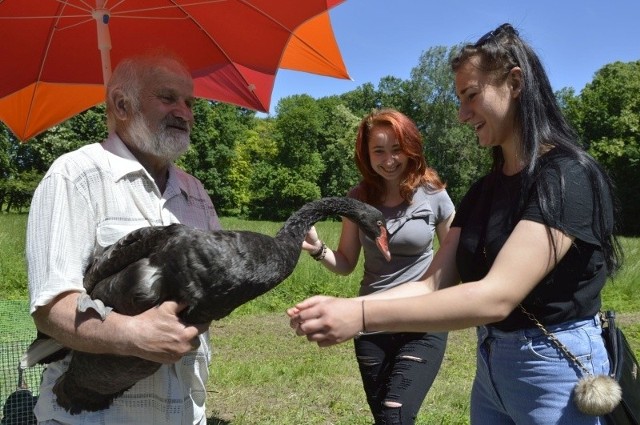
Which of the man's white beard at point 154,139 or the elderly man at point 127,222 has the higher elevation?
the man's white beard at point 154,139

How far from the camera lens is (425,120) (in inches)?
2164

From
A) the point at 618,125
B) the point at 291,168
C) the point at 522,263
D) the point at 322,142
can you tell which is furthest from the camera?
the point at 322,142

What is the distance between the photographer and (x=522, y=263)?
2.02 meters

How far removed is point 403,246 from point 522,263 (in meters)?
1.74

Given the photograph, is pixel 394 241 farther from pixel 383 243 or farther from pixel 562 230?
pixel 562 230

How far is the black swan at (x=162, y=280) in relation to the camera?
208cm

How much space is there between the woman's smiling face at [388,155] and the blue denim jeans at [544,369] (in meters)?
1.68

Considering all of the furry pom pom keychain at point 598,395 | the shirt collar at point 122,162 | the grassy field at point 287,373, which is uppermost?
the shirt collar at point 122,162

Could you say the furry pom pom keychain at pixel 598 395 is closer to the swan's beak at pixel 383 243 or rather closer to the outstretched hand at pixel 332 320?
the outstretched hand at pixel 332 320

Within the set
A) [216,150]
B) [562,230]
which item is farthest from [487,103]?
[216,150]

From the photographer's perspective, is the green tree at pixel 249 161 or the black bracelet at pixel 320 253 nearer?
the black bracelet at pixel 320 253

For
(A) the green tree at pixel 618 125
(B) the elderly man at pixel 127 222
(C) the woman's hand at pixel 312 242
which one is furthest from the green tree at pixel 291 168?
(B) the elderly man at pixel 127 222

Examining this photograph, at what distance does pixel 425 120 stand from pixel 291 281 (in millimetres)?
46214

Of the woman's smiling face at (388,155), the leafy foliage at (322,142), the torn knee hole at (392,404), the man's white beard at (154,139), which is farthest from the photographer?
the leafy foliage at (322,142)
